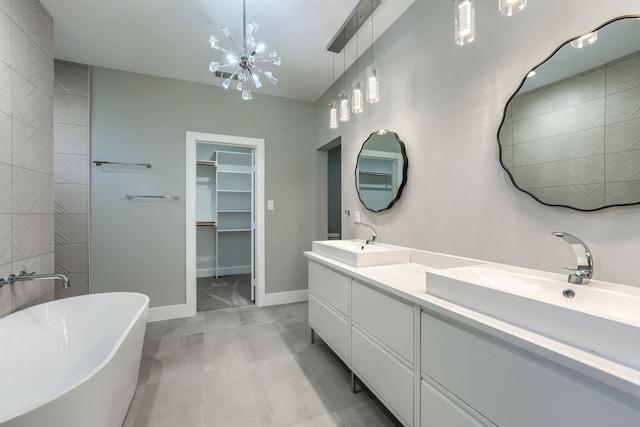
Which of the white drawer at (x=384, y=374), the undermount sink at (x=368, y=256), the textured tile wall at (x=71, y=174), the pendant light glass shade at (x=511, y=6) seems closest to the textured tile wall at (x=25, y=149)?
the textured tile wall at (x=71, y=174)

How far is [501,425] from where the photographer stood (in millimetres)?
848

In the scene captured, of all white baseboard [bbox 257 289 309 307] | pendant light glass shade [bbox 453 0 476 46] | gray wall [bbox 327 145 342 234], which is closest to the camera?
pendant light glass shade [bbox 453 0 476 46]

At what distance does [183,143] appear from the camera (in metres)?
3.04

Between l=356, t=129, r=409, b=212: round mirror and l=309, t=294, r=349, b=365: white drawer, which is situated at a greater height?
l=356, t=129, r=409, b=212: round mirror

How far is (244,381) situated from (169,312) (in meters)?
1.60

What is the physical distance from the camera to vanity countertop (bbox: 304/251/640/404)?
0.59 meters

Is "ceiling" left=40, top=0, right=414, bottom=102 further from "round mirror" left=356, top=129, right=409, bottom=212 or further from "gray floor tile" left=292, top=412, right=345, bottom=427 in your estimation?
"gray floor tile" left=292, top=412, right=345, bottom=427

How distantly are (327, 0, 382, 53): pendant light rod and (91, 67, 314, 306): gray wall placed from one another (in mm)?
1287

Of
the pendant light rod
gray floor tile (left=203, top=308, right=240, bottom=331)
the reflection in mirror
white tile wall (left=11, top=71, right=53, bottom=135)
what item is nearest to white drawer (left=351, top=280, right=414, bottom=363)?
the reflection in mirror

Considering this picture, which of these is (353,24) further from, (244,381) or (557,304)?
(244,381)

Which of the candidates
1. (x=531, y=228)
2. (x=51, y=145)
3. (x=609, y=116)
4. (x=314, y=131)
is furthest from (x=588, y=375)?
(x=314, y=131)

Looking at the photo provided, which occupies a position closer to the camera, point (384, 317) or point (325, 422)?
point (384, 317)

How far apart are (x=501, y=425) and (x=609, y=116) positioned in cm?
115

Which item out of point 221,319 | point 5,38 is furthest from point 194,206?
point 5,38
